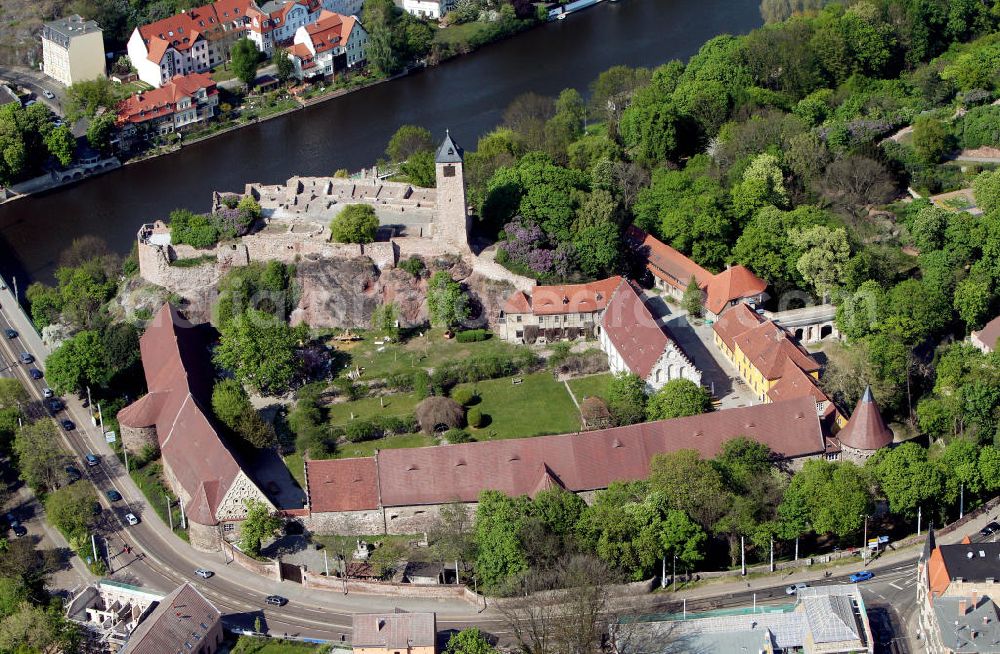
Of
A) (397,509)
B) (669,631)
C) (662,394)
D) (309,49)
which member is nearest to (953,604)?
(669,631)

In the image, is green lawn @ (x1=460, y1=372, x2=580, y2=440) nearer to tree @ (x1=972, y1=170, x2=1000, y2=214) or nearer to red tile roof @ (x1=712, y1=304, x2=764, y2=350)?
red tile roof @ (x1=712, y1=304, x2=764, y2=350)

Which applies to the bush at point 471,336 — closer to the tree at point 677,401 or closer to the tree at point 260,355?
the tree at point 260,355

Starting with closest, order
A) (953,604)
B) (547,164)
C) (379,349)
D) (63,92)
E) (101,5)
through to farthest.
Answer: (953,604), (379,349), (547,164), (63,92), (101,5)

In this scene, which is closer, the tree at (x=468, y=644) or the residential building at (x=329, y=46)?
the tree at (x=468, y=644)

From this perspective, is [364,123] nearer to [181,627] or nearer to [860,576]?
[181,627]

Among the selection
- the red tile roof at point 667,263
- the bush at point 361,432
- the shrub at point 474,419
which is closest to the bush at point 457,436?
the shrub at point 474,419

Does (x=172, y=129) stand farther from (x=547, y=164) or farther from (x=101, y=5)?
(x=547, y=164)
